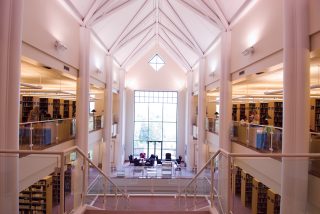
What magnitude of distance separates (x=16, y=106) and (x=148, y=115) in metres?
17.9

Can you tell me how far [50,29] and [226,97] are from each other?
5541 mm

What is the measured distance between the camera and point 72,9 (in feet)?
29.0

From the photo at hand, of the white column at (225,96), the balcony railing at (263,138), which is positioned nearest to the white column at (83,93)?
the white column at (225,96)

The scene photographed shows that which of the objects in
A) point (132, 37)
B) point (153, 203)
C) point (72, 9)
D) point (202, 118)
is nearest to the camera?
point (72, 9)

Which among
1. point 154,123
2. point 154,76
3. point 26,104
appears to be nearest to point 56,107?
point 26,104

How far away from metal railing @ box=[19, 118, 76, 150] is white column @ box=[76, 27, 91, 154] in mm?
386

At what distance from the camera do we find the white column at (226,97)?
9.60 m

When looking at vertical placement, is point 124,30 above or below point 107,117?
above

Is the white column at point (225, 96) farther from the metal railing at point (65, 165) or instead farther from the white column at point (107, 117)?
the white column at point (107, 117)

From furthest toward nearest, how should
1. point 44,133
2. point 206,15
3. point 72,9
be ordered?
point 206,15 < point 72,9 < point 44,133

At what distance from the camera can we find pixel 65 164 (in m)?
3.41

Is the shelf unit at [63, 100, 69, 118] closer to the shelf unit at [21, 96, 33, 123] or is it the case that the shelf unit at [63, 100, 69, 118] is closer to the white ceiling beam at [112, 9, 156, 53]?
the shelf unit at [21, 96, 33, 123]

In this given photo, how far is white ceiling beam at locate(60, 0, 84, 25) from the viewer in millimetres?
8359

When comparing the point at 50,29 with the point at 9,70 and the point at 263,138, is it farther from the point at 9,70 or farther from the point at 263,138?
the point at 263,138
